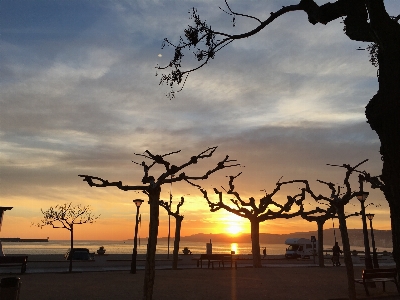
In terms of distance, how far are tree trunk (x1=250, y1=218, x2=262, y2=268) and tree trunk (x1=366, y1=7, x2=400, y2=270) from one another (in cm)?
2616

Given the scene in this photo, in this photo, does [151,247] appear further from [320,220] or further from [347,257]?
[320,220]

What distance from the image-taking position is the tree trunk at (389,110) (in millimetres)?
4957

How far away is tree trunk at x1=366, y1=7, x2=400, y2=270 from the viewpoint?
4.96 meters

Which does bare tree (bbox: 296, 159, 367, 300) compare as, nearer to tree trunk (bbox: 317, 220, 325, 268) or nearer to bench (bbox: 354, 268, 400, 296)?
bench (bbox: 354, 268, 400, 296)

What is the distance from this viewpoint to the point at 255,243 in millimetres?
31453

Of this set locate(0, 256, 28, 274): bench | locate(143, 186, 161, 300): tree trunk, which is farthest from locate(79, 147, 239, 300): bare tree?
locate(0, 256, 28, 274): bench

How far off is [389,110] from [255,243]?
27.7 meters

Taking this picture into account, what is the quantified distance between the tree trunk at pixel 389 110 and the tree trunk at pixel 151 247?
7.48 metres

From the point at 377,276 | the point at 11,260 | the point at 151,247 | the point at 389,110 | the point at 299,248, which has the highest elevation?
the point at 389,110

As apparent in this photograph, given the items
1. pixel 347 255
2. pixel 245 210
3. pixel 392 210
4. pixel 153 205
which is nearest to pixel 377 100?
pixel 392 210

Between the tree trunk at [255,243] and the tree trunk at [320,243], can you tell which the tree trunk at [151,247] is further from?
the tree trunk at [320,243]

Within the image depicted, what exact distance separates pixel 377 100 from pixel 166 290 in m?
13.2

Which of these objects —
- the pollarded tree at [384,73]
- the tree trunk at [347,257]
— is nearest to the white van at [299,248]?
the tree trunk at [347,257]

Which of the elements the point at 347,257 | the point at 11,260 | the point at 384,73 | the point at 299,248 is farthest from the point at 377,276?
the point at 299,248
